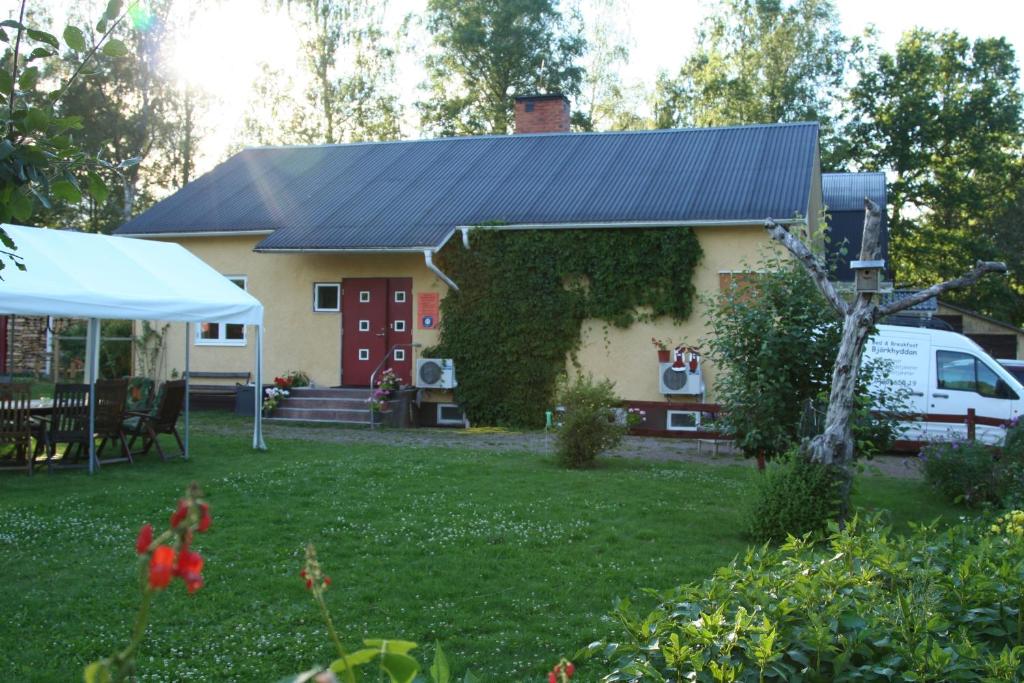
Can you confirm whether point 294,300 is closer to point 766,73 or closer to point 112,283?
point 112,283

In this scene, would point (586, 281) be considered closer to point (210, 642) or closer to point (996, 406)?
point (996, 406)

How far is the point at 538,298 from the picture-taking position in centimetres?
1753

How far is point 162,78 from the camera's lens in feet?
108

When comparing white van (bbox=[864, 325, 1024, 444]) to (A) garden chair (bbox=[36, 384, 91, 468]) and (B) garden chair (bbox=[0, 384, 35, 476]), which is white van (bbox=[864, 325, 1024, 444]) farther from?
(B) garden chair (bbox=[0, 384, 35, 476])

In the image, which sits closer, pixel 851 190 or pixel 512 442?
pixel 512 442

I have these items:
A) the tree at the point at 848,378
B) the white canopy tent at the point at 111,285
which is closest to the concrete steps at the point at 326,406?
the white canopy tent at the point at 111,285

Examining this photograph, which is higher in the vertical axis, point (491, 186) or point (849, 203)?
point (849, 203)

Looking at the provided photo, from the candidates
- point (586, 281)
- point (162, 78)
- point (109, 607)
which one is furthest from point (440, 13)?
point (109, 607)

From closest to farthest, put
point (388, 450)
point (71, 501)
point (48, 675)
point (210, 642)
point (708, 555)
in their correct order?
point (48, 675) < point (210, 642) < point (708, 555) < point (71, 501) < point (388, 450)

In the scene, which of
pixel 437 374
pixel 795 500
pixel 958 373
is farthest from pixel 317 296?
pixel 795 500

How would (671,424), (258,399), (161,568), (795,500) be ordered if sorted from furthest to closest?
(671,424) < (258,399) < (795,500) < (161,568)

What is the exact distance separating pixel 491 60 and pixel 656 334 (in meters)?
22.4

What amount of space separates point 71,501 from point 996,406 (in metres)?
12.7

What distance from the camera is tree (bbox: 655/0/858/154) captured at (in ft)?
117
